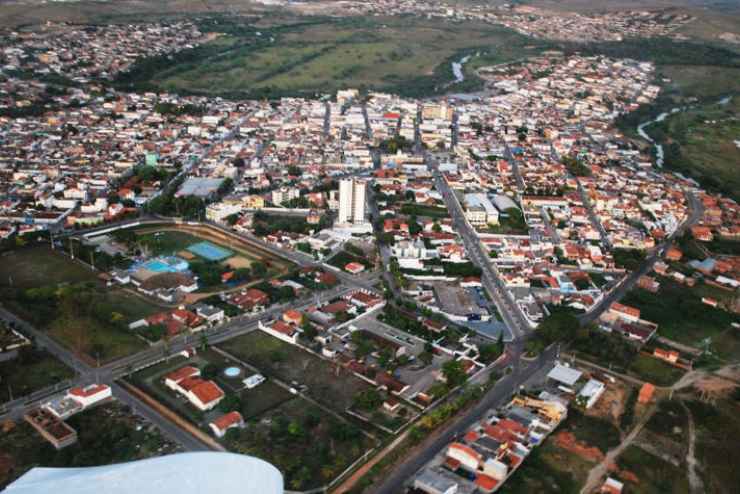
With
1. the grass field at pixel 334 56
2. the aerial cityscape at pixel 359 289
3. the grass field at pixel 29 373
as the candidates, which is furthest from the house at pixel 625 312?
the grass field at pixel 334 56

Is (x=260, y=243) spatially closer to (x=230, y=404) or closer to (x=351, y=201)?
(x=351, y=201)

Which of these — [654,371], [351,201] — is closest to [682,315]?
[654,371]

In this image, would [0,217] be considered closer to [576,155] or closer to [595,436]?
[595,436]

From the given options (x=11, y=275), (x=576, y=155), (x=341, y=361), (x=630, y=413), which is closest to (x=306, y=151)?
(x=576, y=155)

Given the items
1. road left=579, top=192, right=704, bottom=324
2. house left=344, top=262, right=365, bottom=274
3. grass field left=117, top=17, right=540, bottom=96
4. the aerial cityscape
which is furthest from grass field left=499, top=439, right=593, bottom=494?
grass field left=117, top=17, right=540, bottom=96

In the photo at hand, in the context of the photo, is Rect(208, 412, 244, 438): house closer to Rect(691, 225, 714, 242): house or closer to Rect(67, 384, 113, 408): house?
Rect(67, 384, 113, 408): house

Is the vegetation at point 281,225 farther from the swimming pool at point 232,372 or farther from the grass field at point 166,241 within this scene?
the swimming pool at point 232,372
